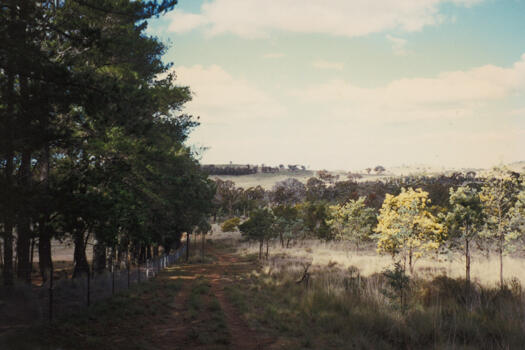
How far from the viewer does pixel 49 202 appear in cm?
1009

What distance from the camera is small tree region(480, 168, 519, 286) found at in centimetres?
1828

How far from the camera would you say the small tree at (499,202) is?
60.0 feet

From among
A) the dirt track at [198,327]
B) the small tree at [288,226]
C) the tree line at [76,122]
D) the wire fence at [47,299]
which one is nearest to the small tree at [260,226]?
the small tree at [288,226]

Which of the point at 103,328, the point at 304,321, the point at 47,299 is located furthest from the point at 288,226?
the point at 103,328

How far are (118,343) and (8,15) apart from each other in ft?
30.3

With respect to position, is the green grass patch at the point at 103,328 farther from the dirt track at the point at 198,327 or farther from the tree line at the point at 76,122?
the tree line at the point at 76,122

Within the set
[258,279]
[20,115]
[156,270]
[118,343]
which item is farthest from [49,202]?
[156,270]

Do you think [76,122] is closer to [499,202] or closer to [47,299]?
[47,299]

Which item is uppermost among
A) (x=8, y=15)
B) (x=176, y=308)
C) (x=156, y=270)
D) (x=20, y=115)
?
(x=8, y=15)

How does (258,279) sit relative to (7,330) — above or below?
below

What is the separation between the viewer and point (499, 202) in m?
18.6

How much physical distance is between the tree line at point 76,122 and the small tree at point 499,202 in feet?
57.6

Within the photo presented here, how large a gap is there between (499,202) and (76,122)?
874 inches

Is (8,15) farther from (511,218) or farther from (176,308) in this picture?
(511,218)
